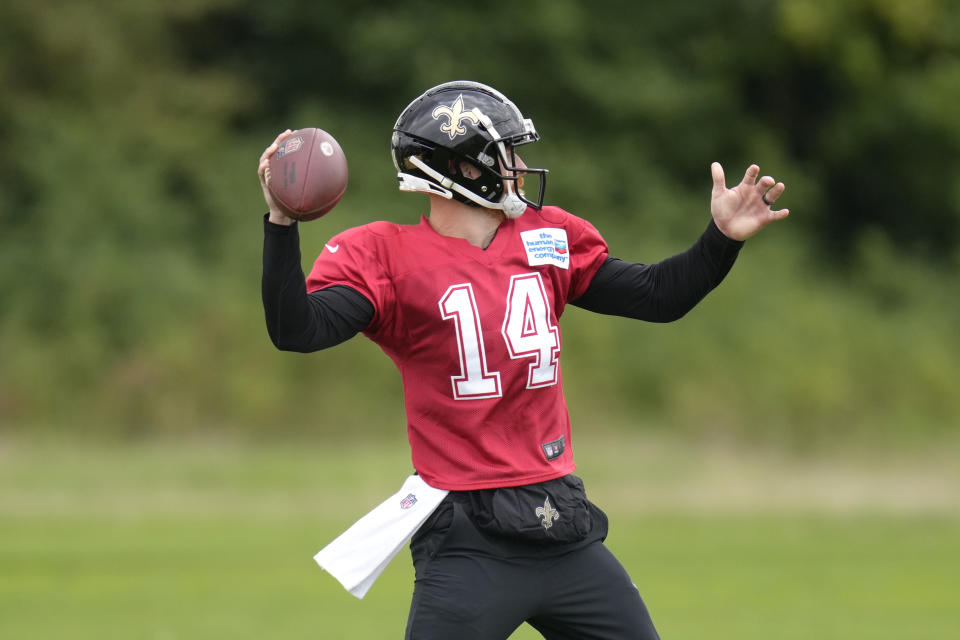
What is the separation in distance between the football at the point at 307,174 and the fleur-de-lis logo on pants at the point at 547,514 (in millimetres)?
990

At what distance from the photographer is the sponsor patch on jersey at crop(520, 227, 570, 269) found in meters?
3.97

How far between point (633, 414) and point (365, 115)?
705 cm

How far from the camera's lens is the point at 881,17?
22297mm

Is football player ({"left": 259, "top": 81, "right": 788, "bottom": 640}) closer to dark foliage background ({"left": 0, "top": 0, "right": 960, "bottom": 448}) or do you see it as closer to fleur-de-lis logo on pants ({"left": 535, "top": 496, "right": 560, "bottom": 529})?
fleur-de-lis logo on pants ({"left": 535, "top": 496, "right": 560, "bottom": 529})

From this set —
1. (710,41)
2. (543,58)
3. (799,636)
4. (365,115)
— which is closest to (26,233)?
(365,115)

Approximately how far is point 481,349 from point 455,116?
689mm

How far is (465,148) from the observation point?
A: 3.95 metres

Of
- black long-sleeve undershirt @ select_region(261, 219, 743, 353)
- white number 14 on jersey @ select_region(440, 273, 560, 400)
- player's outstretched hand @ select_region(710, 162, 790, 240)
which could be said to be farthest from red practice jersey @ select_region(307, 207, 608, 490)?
player's outstretched hand @ select_region(710, 162, 790, 240)

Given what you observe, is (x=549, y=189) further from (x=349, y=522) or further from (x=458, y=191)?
(x=458, y=191)

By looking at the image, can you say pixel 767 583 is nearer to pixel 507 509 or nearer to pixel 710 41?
pixel 507 509

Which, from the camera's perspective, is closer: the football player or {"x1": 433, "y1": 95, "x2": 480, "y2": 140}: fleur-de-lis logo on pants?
the football player

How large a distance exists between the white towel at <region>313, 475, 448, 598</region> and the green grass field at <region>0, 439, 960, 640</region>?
17.6ft

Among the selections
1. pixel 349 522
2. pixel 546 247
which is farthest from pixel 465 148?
pixel 349 522

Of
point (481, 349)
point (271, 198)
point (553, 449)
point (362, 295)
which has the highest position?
point (271, 198)
